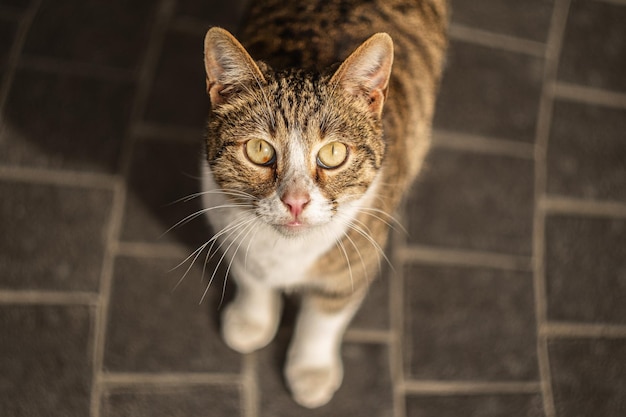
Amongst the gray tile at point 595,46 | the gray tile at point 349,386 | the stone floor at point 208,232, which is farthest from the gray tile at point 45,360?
the gray tile at point 595,46

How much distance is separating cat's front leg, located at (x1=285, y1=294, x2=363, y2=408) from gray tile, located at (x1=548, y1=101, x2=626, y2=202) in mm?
863

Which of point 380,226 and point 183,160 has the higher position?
point 183,160

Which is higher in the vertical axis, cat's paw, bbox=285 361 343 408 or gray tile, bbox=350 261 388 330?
gray tile, bbox=350 261 388 330

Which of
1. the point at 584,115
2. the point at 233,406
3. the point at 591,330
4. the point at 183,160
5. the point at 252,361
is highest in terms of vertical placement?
the point at 584,115

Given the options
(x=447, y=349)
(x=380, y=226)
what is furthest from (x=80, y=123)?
(x=447, y=349)

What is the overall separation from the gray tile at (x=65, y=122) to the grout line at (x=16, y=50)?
16 mm

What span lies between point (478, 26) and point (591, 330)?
3.34 ft

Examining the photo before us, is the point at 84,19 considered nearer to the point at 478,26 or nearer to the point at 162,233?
the point at 162,233

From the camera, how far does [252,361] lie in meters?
1.48

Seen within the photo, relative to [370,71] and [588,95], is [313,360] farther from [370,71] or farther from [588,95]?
[588,95]

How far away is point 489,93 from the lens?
183 cm

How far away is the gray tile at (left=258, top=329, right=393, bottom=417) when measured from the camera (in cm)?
145

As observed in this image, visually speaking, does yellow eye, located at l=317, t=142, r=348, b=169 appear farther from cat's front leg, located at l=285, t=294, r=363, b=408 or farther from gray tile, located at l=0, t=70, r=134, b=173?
gray tile, located at l=0, t=70, r=134, b=173

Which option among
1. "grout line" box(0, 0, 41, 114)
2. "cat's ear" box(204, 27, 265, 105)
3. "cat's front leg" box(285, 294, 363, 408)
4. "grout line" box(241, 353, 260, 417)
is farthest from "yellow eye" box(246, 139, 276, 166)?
"grout line" box(0, 0, 41, 114)
